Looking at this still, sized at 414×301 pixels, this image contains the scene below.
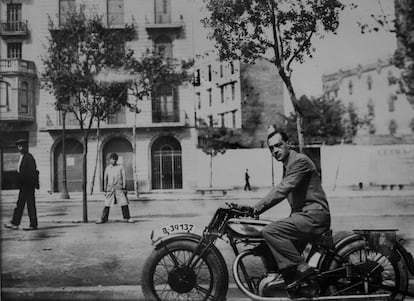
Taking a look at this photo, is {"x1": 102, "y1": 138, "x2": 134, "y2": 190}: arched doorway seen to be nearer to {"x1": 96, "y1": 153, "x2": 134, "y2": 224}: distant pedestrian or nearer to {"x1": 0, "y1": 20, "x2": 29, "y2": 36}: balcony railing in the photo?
{"x1": 96, "y1": 153, "x2": 134, "y2": 224}: distant pedestrian

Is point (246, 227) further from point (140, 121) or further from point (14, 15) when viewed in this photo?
point (14, 15)

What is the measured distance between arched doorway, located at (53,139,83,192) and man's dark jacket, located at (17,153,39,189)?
0.20m

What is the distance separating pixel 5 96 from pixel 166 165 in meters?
1.64

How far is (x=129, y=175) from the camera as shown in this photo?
425 centimetres

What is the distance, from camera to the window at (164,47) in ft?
13.9

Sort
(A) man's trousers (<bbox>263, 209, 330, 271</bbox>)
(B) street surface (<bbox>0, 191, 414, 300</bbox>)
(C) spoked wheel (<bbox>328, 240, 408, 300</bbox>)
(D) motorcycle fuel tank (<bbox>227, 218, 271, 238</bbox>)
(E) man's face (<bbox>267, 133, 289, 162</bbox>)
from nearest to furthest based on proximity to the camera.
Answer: (A) man's trousers (<bbox>263, 209, 330, 271</bbox>) < (D) motorcycle fuel tank (<bbox>227, 218, 271, 238</bbox>) < (C) spoked wheel (<bbox>328, 240, 408, 300</bbox>) < (E) man's face (<bbox>267, 133, 289, 162</bbox>) < (B) street surface (<bbox>0, 191, 414, 300</bbox>)

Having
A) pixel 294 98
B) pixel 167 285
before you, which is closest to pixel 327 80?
pixel 294 98

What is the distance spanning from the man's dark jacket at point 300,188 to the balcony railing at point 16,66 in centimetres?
257

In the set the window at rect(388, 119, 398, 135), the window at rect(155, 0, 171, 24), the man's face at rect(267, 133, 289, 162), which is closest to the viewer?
the man's face at rect(267, 133, 289, 162)

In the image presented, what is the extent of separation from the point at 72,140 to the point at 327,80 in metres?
2.56

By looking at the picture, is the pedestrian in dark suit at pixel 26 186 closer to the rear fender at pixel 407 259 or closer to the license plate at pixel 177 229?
the license plate at pixel 177 229

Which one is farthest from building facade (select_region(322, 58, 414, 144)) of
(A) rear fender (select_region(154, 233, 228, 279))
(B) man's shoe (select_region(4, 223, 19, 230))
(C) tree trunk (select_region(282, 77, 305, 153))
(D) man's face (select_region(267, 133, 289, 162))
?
(B) man's shoe (select_region(4, 223, 19, 230))

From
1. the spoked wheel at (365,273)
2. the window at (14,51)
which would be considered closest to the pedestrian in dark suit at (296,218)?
the spoked wheel at (365,273)

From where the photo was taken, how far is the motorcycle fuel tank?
338 centimetres
